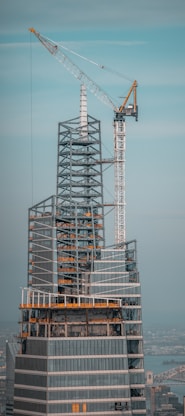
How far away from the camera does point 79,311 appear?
130000 millimetres

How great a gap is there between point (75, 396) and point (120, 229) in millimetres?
24936

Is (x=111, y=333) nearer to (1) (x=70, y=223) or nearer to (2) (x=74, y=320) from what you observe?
(2) (x=74, y=320)

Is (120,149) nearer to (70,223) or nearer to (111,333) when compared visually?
(70,223)

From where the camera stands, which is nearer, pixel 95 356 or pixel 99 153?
pixel 95 356

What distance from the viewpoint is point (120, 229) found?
473 ft

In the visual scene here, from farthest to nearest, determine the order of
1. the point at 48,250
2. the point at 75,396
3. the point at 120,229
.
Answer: the point at 120,229 → the point at 48,250 → the point at 75,396

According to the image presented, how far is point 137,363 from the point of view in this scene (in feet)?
429

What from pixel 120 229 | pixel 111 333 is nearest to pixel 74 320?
pixel 111 333

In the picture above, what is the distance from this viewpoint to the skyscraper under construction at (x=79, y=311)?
125000 mm

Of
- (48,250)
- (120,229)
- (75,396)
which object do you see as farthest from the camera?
(120,229)

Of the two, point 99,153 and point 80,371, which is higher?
point 99,153

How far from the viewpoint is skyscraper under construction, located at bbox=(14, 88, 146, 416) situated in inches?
4921

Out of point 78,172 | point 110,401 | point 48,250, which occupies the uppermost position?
point 78,172

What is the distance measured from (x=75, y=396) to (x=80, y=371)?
232 cm
